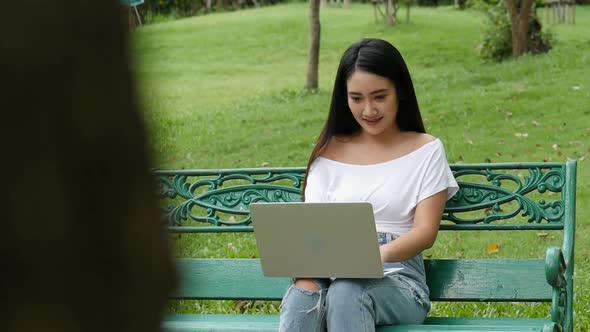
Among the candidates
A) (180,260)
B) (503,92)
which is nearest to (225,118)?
(503,92)

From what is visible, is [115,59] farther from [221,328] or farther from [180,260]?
[221,328]

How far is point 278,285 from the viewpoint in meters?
3.99

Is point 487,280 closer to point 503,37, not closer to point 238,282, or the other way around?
point 238,282

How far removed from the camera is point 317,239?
3.36 meters

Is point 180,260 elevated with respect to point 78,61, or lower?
lower

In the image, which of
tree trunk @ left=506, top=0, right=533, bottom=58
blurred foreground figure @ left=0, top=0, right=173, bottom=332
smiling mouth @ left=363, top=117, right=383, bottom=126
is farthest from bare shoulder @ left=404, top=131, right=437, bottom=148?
tree trunk @ left=506, top=0, right=533, bottom=58

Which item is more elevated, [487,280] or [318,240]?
[318,240]

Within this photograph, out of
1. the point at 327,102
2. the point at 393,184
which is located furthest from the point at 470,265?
the point at 327,102

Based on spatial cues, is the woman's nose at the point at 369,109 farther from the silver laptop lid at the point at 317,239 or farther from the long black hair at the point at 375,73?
the silver laptop lid at the point at 317,239

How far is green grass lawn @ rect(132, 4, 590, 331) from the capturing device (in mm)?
5008

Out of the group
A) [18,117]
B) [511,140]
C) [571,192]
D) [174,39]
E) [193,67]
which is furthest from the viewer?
[174,39]

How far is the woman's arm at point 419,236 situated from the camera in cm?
348

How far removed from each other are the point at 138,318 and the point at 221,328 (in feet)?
9.58

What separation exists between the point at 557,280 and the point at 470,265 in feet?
1.84
